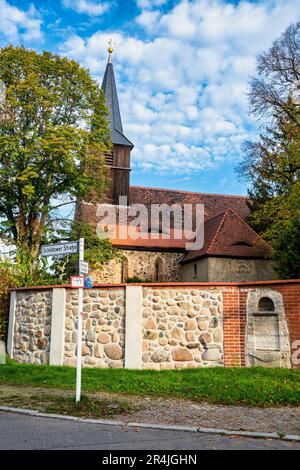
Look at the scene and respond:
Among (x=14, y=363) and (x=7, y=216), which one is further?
(x=7, y=216)

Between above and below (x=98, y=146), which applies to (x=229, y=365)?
below

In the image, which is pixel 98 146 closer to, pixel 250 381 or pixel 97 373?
pixel 97 373

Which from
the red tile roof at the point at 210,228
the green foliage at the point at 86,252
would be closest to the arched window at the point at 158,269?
the red tile roof at the point at 210,228

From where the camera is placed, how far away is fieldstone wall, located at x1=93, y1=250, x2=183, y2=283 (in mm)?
27344

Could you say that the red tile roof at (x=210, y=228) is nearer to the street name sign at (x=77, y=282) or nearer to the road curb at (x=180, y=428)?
the street name sign at (x=77, y=282)

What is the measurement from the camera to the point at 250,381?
27.0 feet

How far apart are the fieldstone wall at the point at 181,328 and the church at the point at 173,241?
12051mm

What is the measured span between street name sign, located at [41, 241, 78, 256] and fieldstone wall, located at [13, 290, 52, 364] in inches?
165

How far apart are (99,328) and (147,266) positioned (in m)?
17.2

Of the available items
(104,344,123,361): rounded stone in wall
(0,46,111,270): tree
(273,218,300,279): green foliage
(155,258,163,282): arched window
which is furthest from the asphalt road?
(155,258,163,282): arched window

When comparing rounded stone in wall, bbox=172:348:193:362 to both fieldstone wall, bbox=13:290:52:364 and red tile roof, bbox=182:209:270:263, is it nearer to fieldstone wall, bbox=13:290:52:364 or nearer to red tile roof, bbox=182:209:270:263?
fieldstone wall, bbox=13:290:52:364

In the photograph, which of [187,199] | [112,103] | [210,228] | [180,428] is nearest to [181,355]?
[180,428]
